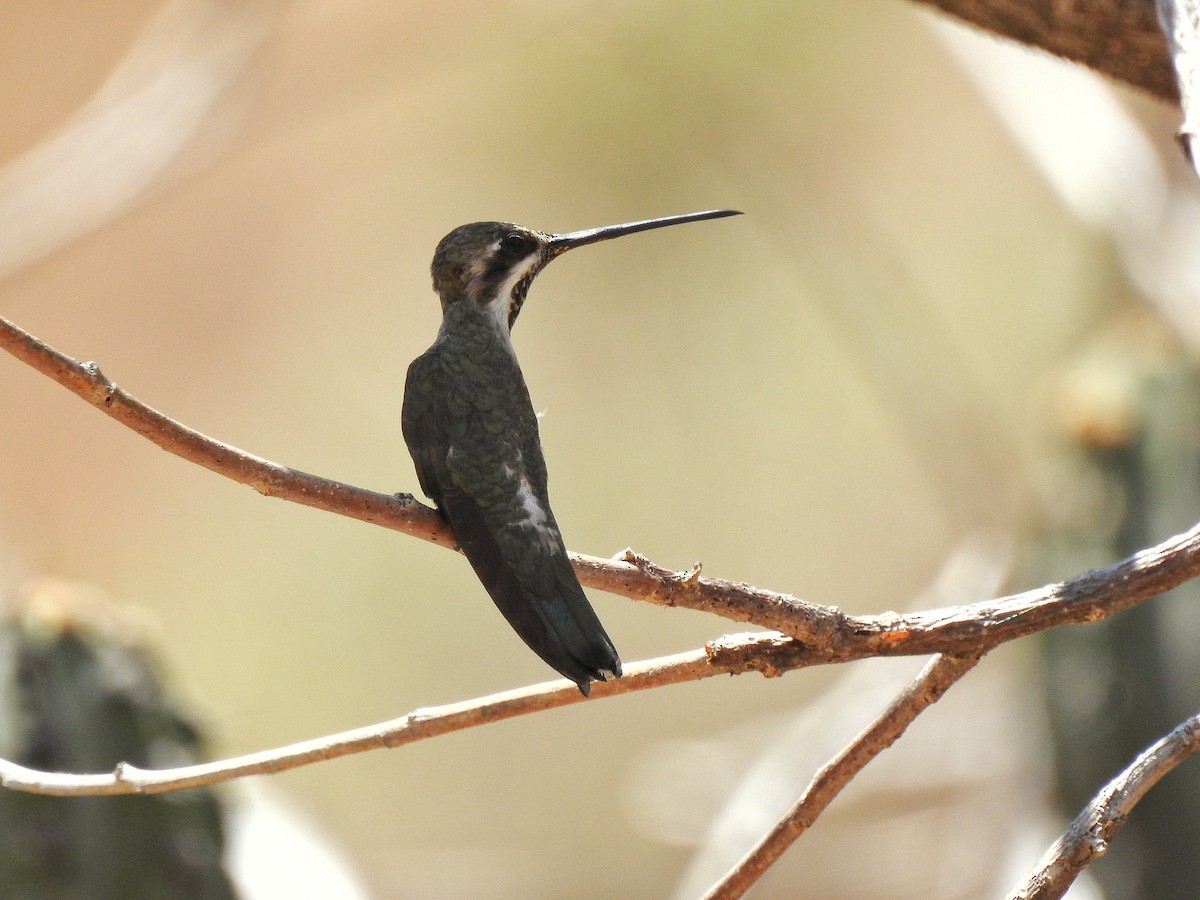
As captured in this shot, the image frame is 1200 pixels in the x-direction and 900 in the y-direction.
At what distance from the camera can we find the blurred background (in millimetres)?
6781

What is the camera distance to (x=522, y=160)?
9.36 metres

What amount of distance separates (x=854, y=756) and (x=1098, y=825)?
333 millimetres

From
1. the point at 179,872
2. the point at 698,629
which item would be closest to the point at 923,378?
the point at 698,629

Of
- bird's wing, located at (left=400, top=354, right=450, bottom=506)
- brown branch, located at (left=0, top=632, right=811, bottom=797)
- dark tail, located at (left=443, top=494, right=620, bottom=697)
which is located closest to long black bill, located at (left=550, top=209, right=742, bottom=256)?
bird's wing, located at (left=400, top=354, right=450, bottom=506)

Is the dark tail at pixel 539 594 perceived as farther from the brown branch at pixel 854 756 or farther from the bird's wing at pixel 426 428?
the brown branch at pixel 854 756

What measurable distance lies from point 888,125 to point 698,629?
184 inches

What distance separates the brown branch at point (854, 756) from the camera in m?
1.72

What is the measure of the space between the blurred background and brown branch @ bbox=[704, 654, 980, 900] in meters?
3.93

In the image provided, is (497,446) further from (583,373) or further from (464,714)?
(583,373)

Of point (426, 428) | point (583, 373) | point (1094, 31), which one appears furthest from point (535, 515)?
point (583, 373)

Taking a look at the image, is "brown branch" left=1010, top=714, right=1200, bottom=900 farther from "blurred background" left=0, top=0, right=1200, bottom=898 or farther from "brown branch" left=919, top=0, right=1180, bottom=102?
"blurred background" left=0, top=0, right=1200, bottom=898

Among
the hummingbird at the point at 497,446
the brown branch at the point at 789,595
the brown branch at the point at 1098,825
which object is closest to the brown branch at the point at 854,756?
the brown branch at the point at 789,595

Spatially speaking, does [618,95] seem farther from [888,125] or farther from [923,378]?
[923,378]

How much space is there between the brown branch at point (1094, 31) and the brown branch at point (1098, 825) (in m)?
1.62
